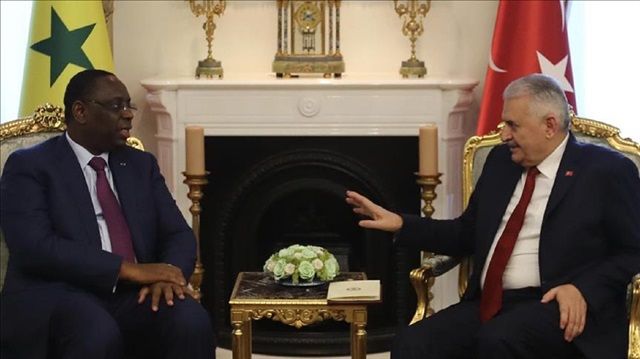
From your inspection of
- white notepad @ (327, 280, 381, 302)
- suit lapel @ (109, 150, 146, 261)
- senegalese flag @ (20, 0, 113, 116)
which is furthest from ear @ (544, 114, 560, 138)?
senegalese flag @ (20, 0, 113, 116)

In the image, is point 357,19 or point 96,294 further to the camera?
point 357,19

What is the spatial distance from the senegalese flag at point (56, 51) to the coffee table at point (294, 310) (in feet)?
5.48

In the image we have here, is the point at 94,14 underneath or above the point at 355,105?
above

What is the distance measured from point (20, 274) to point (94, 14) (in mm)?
1775

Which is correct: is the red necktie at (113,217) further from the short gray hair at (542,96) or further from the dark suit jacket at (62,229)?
the short gray hair at (542,96)

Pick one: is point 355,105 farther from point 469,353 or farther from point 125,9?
point 469,353

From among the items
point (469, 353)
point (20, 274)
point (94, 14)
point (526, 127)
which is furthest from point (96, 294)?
point (94, 14)

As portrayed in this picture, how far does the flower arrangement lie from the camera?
3.97 m

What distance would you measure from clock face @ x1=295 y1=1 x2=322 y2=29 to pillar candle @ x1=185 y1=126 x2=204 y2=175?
3.71 feet

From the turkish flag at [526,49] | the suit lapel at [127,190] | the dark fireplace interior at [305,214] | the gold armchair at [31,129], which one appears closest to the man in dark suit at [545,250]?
the suit lapel at [127,190]

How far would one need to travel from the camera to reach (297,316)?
3.88 metres

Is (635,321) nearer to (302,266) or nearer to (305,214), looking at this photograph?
(302,266)

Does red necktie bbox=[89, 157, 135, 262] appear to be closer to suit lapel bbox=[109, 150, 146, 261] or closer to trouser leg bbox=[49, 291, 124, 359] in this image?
suit lapel bbox=[109, 150, 146, 261]

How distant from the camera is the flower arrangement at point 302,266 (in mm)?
3971
